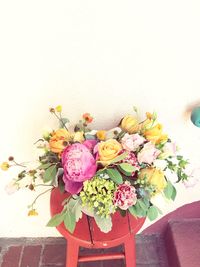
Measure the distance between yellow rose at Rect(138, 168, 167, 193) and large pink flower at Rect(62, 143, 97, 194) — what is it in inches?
5.8

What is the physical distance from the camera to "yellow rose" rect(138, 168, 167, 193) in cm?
96

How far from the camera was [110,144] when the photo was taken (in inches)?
37.5

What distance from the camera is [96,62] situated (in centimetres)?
104

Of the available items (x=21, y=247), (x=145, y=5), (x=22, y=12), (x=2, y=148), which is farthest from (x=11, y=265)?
(x=145, y=5)

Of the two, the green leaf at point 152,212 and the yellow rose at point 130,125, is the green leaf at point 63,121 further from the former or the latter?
the green leaf at point 152,212

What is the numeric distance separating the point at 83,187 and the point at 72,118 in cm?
31

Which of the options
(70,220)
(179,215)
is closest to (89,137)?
(70,220)

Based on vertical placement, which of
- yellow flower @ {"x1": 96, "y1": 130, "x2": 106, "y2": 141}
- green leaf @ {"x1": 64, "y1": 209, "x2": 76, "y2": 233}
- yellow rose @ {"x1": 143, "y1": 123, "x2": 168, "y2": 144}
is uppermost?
yellow flower @ {"x1": 96, "y1": 130, "x2": 106, "y2": 141}

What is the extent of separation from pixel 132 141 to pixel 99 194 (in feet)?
0.57

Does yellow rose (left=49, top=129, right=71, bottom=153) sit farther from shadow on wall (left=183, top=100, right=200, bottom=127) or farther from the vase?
shadow on wall (left=183, top=100, right=200, bottom=127)

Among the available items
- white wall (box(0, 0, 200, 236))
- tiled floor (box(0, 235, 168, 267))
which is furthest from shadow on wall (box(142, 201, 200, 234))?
white wall (box(0, 0, 200, 236))

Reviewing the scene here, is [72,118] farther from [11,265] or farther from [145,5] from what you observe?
[11,265]

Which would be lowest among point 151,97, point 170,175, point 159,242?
point 159,242

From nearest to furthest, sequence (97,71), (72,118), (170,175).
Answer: (97,71)
(72,118)
(170,175)
